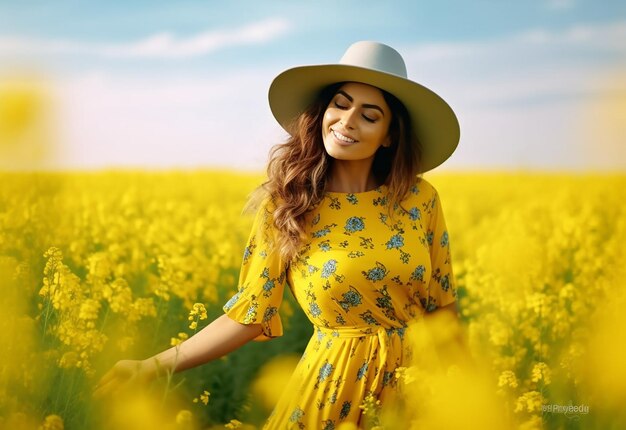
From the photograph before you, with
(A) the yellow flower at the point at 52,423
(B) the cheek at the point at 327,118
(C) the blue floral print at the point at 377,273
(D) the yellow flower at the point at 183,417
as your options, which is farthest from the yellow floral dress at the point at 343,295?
(A) the yellow flower at the point at 52,423

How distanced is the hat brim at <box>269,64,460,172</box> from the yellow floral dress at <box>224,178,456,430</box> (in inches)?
12.2

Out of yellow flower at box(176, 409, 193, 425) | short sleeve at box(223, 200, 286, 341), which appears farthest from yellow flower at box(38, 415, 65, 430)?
short sleeve at box(223, 200, 286, 341)

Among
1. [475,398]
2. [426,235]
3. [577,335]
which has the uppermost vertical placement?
[426,235]

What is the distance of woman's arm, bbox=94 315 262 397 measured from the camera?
2543mm

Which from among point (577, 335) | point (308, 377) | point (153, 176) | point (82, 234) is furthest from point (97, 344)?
point (153, 176)

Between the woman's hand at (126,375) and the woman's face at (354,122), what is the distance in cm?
81

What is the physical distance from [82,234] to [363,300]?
230 cm

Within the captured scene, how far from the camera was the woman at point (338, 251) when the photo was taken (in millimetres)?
2658

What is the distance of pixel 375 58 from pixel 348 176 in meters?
0.37

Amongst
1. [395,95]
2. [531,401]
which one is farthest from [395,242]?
[531,401]

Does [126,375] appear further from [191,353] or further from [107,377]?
[191,353]

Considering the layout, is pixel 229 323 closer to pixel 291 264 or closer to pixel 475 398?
pixel 291 264

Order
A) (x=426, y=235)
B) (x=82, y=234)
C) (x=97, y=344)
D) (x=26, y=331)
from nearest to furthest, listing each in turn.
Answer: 1. (x=26, y=331)
2. (x=97, y=344)
3. (x=426, y=235)
4. (x=82, y=234)

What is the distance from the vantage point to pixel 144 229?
4.60 m
